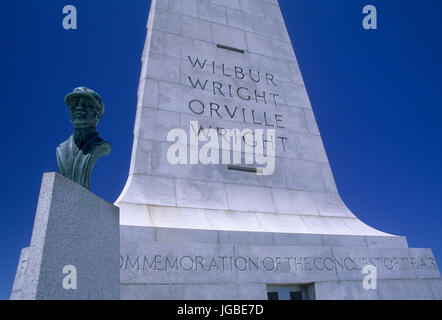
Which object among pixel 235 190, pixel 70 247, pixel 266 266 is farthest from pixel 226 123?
pixel 70 247

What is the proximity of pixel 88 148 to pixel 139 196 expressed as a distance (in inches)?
93.5

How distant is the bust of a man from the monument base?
156 cm

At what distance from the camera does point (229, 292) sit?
231 inches

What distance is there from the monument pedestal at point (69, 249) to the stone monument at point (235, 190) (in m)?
1.77

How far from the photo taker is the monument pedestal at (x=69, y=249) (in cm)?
295

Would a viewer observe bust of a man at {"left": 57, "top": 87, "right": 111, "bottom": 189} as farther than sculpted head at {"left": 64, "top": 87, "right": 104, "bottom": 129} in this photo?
No

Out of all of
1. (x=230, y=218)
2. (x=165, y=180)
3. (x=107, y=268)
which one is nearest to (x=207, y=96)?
(x=165, y=180)

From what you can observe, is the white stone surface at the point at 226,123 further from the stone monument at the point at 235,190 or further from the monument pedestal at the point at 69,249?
the monument pedestal at the point at 69,249

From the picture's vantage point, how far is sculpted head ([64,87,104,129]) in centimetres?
477

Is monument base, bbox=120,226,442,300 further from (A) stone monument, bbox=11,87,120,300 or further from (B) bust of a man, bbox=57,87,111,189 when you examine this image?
(A) stone monument, bbox=11,87,120,300
